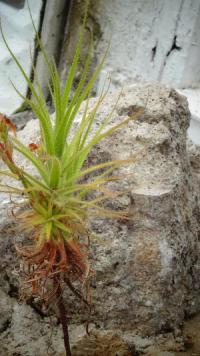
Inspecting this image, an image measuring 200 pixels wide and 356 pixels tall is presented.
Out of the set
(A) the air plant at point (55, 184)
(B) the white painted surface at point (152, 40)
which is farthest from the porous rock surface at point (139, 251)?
(B) the white painted surface at point (152, 40)

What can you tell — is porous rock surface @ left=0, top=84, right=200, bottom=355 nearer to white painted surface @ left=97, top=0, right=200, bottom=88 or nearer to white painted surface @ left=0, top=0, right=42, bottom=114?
white painted surface @ left=97, top=0, right=200, bottom=88

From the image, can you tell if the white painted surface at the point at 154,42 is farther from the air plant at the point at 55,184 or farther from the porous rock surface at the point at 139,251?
the air plant at the point at 55,184

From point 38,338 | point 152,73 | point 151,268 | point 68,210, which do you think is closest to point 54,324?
point 38,338

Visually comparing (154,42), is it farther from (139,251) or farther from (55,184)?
(55,184)

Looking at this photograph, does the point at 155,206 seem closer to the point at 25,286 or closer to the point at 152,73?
the point at 25,286

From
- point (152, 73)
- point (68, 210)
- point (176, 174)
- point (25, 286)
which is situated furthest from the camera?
point (152, 73)

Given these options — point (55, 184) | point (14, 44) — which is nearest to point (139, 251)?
point (55, 184)
